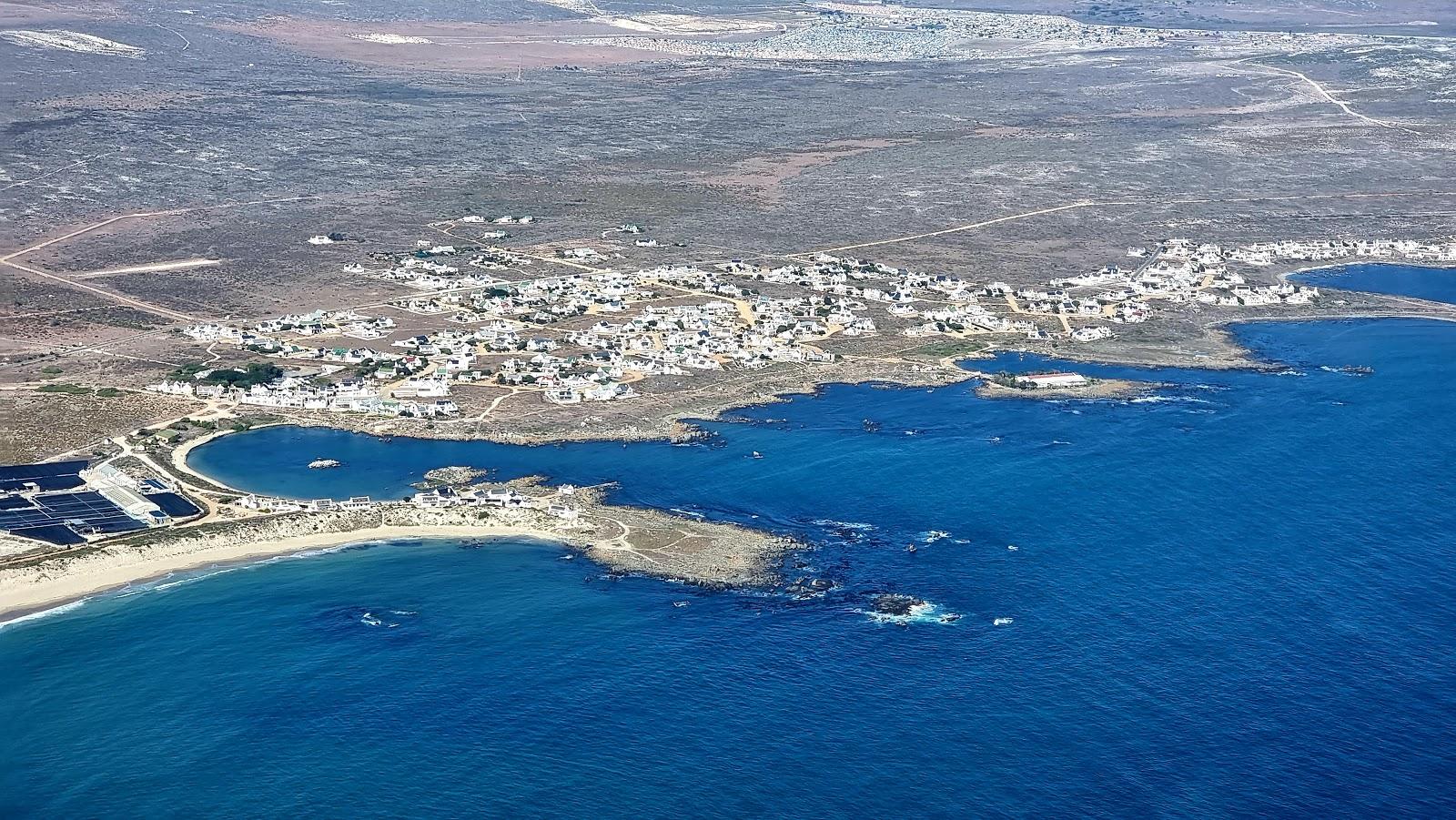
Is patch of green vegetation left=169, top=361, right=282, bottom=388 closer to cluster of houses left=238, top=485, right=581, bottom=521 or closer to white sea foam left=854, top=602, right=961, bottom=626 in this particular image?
cluster of houses left=238, top=485, right=581, bottom=521

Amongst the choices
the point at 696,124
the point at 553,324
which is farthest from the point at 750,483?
the point at 696,124

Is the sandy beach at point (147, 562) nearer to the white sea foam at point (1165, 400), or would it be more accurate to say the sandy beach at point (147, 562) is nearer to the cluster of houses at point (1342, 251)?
the white sea foam at point (1165, 400)

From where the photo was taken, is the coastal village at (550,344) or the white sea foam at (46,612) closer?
the white sea foam at (46,612)

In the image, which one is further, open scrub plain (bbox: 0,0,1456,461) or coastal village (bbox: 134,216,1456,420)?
open scrub plain (bbox: 0,0,1456,461)

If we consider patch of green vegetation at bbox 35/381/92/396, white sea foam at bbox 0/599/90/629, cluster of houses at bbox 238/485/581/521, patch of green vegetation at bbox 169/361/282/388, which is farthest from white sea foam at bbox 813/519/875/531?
patch of green vegetation at bbox 35/381/92/396

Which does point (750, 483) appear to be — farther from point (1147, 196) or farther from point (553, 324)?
point (1147, 196)

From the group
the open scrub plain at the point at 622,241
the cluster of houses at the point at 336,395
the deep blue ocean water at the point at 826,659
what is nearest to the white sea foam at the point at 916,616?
the deep blue ocean water at the point at 826,659

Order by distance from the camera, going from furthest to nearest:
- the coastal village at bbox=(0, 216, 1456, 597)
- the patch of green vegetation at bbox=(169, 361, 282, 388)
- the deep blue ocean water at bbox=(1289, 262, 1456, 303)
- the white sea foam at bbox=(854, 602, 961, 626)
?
1. the deep blue ocean water at bbox=(1289, 262, 1456, 303)
2. the patch of green vegetation at bbox=(169, 361, 282, 388)
3. the coastal village at bbox=(0, 216, 1456, 597)
4. the white sea foam at bbox=(854, 602, 961, 626)
